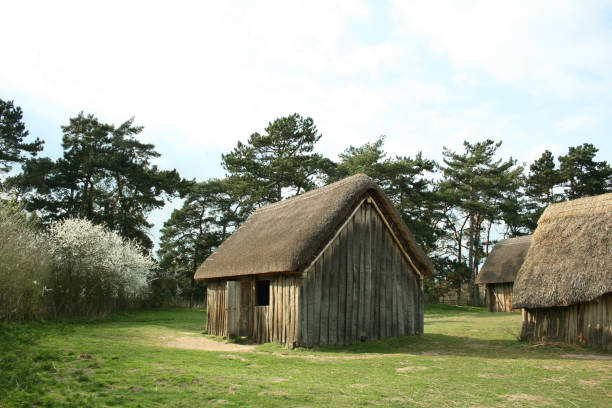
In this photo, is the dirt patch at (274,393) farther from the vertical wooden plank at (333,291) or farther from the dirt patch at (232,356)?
the vertical wooden plank at (333,291)

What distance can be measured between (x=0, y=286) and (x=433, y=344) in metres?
12.7

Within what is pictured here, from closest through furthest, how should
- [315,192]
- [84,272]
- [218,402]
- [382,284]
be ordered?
[218,402]
[382,284]
[315,192]
[84,272]

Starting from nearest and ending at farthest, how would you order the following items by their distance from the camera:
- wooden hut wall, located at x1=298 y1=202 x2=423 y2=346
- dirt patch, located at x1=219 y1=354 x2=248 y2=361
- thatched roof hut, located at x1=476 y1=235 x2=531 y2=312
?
dirt patch, located at x1=219 y1=354 x2=248 y2=361, wooden hut wall, located at x1=298 y1=202 x2=423 y2=346, thatched roof hut, located at x1=476 y1=235 x2=531 y2=312

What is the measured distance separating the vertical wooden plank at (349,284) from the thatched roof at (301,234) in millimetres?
500

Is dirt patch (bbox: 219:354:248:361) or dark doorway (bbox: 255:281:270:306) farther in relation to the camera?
dark doorway (bbox: 255:281:270:306)

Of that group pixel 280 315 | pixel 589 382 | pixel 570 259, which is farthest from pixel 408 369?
pixel 570 259

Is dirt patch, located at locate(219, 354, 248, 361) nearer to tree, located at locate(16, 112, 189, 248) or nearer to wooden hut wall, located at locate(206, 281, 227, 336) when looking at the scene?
wooden hut wall, located at locate(206, 281, 227, 336)

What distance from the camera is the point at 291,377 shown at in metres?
8.52

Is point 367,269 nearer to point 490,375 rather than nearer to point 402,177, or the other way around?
point 490,375

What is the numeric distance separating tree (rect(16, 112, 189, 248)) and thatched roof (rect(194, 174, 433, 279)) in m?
21.2

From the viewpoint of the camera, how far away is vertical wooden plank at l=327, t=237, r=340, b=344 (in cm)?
1355

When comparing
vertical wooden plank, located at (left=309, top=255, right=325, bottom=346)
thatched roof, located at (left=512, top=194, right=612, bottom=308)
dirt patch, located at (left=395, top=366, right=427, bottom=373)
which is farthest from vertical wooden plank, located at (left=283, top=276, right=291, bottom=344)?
thatched roof, located at (left=512, top=194, right=612, bottom=308)

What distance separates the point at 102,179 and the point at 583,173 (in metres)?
43.3

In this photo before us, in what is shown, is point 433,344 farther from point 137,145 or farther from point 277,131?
Result: point 137,145
